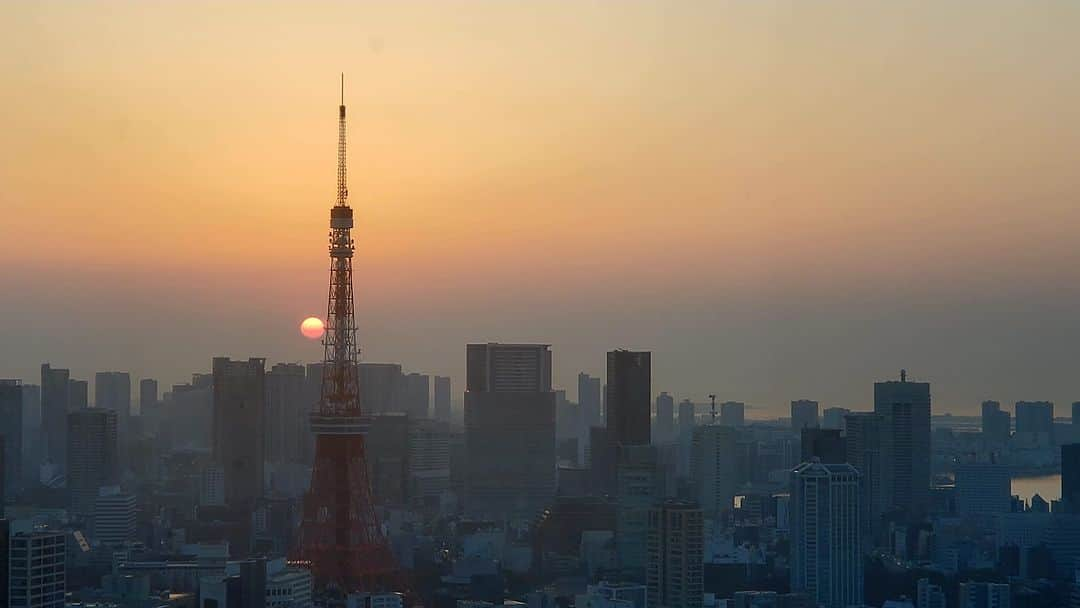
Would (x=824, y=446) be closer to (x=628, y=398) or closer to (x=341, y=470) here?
(x=628, y=398)

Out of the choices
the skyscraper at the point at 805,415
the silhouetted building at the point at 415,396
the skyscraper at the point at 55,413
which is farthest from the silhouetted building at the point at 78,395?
the skyscraper at the point at 805,415

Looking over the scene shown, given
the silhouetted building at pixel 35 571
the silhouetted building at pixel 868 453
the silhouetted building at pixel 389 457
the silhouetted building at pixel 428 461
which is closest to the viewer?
the silhouetted building at pixel 35 571

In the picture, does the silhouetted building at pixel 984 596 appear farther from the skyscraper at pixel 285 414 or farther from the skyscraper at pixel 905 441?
the skyscraper at pixel 285 414

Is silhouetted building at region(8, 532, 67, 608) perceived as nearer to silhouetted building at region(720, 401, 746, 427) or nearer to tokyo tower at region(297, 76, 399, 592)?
tokyo tower at region(297, 76, 399, 592)

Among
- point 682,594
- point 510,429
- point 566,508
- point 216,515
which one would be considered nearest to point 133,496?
point 216,515

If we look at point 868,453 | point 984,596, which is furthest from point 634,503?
point 868,453

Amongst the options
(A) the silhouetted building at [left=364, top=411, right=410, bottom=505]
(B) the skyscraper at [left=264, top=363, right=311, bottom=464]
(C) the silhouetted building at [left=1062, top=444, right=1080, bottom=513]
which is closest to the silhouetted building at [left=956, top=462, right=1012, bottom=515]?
(C) the silhouetted building at [left=1062, top=444, right=1080, bottom=513]
